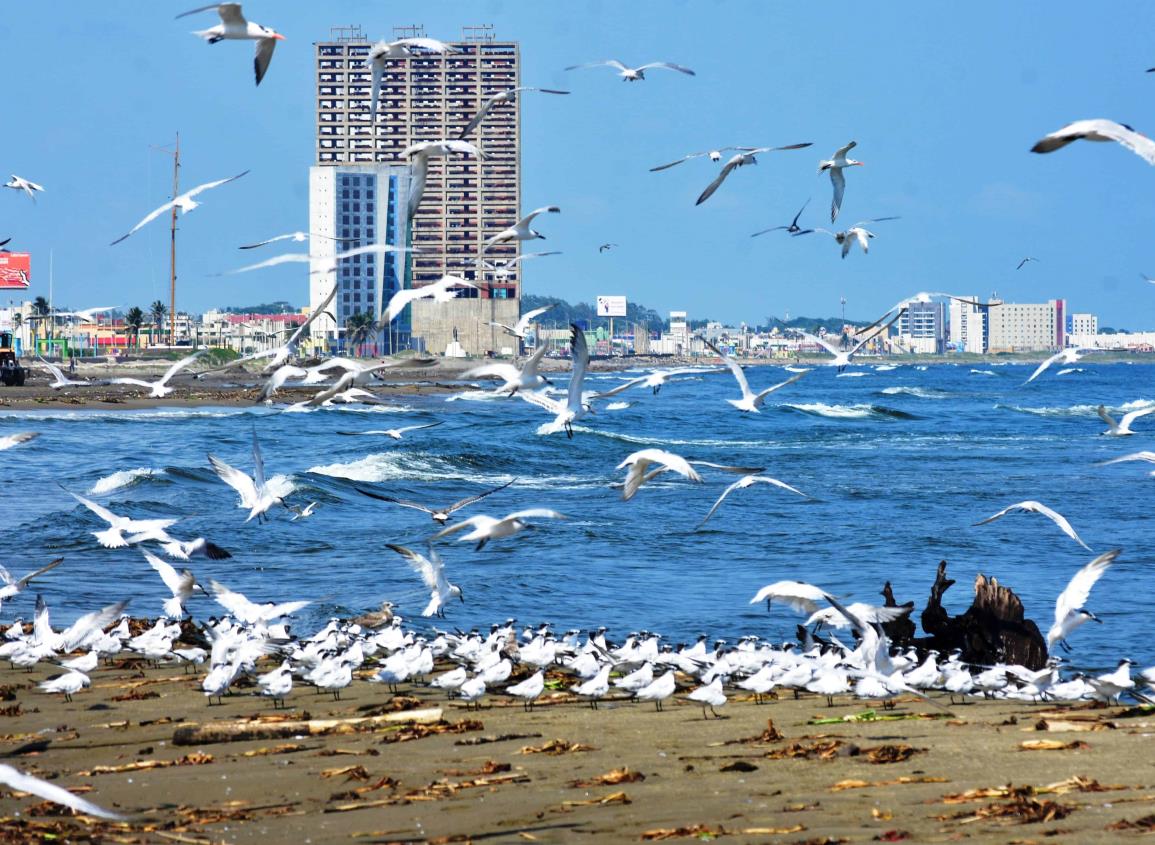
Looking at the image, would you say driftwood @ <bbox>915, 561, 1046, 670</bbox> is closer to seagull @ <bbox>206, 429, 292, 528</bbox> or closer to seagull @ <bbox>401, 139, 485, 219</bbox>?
seagull @ <bbox>401, 139, 485, 219</bbox>

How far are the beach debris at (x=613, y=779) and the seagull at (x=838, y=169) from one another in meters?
10.1

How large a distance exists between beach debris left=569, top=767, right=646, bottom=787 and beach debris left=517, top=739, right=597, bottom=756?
0.75 metres

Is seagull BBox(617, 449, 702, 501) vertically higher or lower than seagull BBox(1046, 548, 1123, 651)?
higher

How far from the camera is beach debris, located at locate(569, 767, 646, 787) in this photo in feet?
27.8

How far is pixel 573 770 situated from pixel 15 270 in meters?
120

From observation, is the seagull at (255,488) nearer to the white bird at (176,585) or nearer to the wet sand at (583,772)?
the white bird at (176,585)

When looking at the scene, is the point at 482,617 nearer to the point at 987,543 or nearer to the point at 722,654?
the point at 722,654

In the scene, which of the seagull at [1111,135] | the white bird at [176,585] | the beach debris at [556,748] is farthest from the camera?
the white bird at [176,585]

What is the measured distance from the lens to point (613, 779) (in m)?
8.51

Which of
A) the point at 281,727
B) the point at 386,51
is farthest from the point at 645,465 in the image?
the point at 281,727

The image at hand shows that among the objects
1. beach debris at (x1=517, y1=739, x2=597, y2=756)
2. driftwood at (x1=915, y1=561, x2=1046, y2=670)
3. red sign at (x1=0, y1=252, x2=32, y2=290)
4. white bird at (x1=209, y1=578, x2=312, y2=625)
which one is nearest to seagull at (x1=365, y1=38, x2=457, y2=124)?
white bird at (x1=209, y1=578, x2=312, y2=625)

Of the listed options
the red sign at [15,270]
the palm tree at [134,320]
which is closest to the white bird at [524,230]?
the red sign at [15,270]

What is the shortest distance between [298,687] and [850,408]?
6461 cm

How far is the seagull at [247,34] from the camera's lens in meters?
12.3
